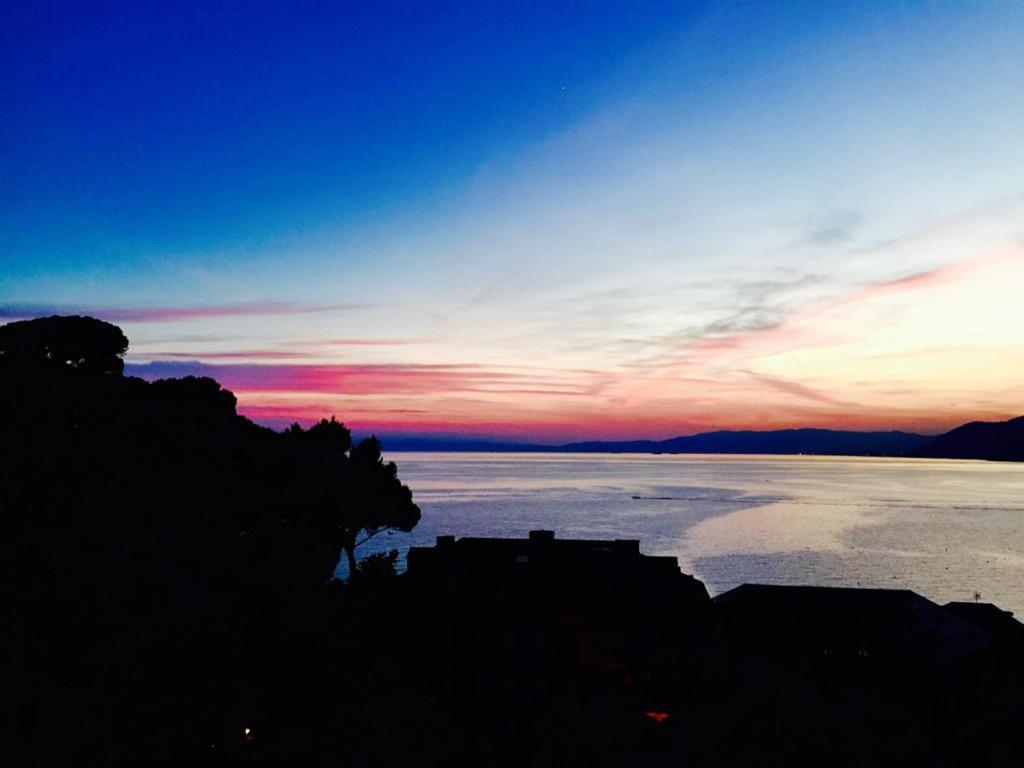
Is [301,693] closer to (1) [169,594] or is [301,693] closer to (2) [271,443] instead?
(1) [169,594]

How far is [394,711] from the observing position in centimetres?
1429

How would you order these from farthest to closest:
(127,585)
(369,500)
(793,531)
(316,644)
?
(793,531) < (369,500) < (316,644) < (127,585)

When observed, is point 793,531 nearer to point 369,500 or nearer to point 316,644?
point 369,500

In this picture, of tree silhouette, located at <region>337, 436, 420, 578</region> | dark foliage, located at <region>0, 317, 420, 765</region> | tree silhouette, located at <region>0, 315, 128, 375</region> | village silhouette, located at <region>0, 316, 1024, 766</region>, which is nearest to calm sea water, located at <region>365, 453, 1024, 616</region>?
tree silhouette, located at <region>337, 436, 420, 578</region>

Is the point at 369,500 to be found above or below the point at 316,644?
above

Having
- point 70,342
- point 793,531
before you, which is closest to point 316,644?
point 70,342

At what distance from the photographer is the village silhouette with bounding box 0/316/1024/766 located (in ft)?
47.5

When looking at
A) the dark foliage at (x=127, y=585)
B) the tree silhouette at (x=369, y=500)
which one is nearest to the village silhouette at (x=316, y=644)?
the dark foliage at (x=127, y=585)

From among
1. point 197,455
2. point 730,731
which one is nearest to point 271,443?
point 197,455

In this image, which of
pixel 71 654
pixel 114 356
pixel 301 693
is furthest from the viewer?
pixel 114 356

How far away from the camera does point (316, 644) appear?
2180 cm

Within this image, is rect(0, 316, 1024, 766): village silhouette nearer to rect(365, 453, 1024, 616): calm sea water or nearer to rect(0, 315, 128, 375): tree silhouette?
rect(0, 315, 128, 375): tree silhouette

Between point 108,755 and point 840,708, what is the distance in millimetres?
16038

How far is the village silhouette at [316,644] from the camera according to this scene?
14484 mm
